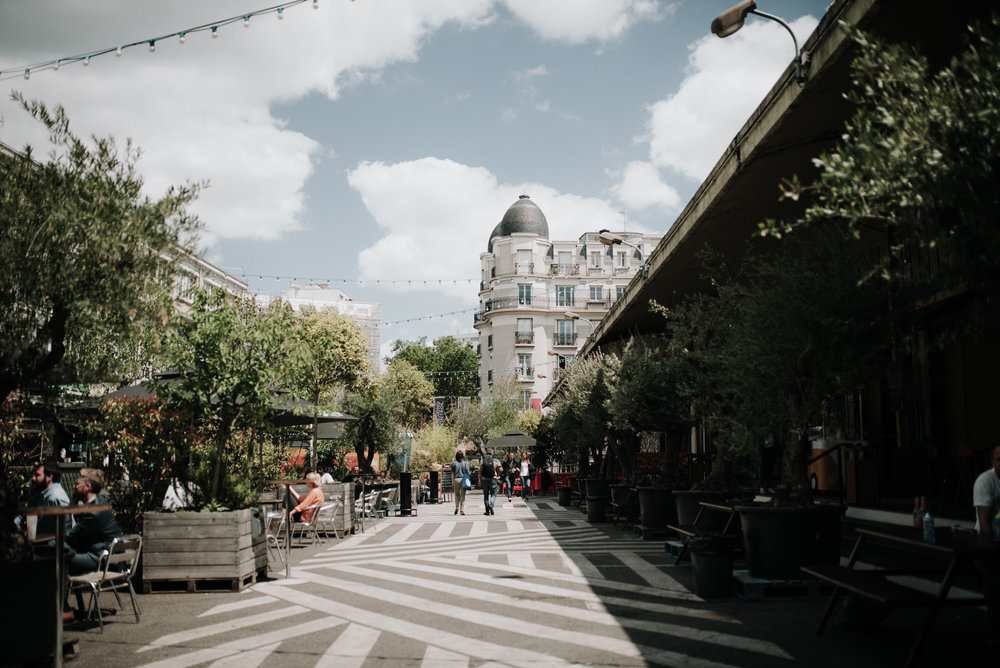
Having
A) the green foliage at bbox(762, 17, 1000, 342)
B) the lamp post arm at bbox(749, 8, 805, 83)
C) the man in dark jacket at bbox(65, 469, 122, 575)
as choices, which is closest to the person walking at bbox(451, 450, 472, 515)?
the man in dark jacket at bbox(65, 469, 122, 575)

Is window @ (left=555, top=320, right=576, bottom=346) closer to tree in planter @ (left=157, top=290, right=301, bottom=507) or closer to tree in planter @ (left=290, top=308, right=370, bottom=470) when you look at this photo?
tree in planter @ (left=290, top=308, right=370, bottom=470)

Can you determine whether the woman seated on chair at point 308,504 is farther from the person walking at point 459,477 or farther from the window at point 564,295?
the window at point 564,295

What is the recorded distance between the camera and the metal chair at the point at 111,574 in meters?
7.03

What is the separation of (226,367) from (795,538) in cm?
685

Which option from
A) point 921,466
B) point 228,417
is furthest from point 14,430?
point 921,466

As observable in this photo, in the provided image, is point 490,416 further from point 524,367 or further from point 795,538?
point 795,538

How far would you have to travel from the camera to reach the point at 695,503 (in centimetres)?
1163

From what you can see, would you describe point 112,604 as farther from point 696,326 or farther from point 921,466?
point 921,466

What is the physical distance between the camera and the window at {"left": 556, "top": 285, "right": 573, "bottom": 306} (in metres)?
71.0

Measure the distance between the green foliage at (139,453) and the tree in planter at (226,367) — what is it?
338mm

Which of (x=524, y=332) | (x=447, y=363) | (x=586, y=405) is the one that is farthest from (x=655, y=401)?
(x=447, y=363)

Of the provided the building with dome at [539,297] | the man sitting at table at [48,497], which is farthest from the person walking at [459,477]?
the building with dome at [539,297]

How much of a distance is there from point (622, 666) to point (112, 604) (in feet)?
18.9

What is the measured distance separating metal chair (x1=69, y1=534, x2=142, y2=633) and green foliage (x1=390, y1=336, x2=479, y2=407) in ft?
233
